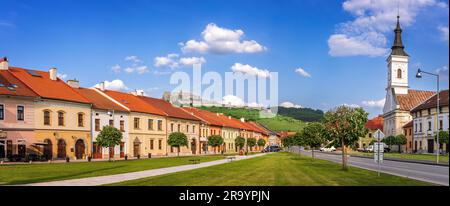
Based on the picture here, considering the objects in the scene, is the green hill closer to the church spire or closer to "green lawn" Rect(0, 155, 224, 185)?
the church spire

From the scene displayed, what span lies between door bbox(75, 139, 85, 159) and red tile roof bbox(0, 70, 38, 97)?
818 centimetres

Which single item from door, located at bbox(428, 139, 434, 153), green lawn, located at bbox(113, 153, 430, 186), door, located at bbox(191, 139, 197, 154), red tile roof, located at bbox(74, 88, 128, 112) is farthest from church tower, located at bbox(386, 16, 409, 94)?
green lawn, located at bbox(113, 153, 430, 186)

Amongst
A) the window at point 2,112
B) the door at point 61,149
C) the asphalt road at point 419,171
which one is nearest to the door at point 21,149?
the window at point 2,112

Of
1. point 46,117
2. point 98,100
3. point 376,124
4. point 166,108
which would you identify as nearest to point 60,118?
point 46,117

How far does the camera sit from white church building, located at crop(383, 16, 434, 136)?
105688 mm

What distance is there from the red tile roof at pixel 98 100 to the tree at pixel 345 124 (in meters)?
32.7

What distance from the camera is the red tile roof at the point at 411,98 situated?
350 feet

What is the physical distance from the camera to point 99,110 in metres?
53.9

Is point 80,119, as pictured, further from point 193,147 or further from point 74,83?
point 193,147

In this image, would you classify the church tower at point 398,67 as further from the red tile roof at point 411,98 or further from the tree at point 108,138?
the tree at point 108,138

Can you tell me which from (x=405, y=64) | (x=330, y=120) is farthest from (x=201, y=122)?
(x=405, y=64)
